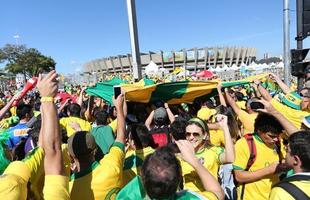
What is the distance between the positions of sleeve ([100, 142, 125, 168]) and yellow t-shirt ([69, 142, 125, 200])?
13mm

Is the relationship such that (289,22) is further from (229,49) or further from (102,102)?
(229,49)

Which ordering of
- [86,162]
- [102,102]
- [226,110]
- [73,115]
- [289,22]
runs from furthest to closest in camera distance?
[289,22] → [102,102] → [73,115] → [226,110] → [86,162]

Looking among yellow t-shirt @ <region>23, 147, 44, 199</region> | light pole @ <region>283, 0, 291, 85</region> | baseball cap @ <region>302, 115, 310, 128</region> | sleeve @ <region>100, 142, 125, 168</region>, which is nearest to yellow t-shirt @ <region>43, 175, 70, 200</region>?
yellow t-shirt @ <region>23, 147, 44, 199</region>

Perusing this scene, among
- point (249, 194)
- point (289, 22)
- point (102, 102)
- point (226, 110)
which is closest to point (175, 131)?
point (249, 194)

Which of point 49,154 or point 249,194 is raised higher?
point 49,154

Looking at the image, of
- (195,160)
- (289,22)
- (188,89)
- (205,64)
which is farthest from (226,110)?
(205,64)

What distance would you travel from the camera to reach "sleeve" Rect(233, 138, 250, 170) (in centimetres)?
365

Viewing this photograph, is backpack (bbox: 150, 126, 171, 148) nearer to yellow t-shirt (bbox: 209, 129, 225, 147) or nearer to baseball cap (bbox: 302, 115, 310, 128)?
yellow t-shirt (bbox: 209, 129, 225, 147)

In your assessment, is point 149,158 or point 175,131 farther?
point 175,131

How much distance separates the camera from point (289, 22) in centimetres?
1230

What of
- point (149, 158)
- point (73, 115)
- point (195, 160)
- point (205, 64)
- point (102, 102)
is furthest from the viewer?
point (205, 64)

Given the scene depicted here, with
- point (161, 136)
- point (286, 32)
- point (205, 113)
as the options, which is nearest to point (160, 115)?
point (161, 136)

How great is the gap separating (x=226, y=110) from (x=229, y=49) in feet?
327

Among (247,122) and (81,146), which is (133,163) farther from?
(247,122)
